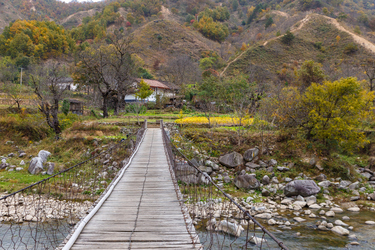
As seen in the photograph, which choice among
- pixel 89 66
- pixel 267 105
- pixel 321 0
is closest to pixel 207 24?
pixel 321 0

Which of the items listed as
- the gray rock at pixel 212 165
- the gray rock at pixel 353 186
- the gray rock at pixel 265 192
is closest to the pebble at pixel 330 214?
the gray rock at pixel 265 192

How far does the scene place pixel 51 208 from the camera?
840 cm

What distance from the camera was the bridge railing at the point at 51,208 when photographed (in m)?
6.02

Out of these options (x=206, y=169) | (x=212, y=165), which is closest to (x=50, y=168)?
(x=206, y=169)

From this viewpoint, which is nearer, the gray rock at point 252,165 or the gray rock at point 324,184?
the gray rock at point 324,184

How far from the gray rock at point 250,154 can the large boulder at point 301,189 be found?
2705mm

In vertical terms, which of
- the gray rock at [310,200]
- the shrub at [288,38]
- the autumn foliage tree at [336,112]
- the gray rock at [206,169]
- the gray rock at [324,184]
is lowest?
the gray rock at [310,200]

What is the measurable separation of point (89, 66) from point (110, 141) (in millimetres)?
11632

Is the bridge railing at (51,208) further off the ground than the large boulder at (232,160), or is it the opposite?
the large boulder at (232,160)

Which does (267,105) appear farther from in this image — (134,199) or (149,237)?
(149,237)

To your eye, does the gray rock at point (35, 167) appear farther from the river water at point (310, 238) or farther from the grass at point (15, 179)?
the river water at point (310, 238)

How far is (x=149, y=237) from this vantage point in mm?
3352

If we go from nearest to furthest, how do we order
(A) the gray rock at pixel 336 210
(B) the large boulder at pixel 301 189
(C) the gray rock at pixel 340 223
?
(C) the gray rock at pixel 340 223 → (A) the gray rock at pixel 336 210 → (B) the large boulder at pixel 301 189

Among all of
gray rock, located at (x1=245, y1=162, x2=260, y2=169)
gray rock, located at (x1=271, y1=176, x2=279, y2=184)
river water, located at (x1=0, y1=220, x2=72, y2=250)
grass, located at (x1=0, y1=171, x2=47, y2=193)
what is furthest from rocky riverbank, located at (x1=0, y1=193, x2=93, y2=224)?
gray rock, located at (x1=271, y1=176, x2=279, y2=184)
